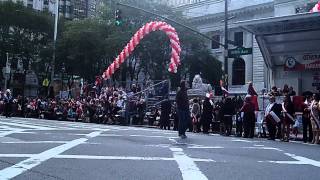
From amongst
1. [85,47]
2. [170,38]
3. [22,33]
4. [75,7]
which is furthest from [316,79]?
[75,7]

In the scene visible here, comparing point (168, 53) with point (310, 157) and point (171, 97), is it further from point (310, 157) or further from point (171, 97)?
point (310, 157)

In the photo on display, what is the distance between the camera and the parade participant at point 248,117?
18031 millimetres

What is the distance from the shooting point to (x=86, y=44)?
152ft

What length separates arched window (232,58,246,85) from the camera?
183ft

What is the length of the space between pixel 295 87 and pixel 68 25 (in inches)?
1317

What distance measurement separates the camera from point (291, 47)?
71.6 feet

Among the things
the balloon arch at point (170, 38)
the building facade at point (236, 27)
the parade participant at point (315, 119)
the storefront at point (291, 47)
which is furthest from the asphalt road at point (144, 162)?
the building facade at point (236, 27)

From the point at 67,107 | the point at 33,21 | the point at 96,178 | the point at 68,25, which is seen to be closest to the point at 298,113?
the point at 96,178

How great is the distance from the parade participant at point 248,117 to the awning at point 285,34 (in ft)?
13.1

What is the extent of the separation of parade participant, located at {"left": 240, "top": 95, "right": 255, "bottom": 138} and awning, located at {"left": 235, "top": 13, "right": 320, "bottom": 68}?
13.1 feet

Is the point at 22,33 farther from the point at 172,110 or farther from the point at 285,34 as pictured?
the point at 285,34

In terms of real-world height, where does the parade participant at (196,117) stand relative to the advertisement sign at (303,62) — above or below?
below

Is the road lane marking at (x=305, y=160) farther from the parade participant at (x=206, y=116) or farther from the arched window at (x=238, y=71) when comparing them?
the arched window at (x=238, y=71)

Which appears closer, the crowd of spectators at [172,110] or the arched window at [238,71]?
the crowd of spectators at [172,110]
